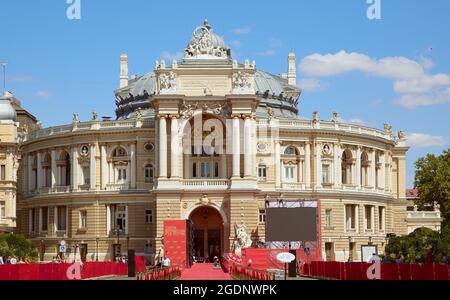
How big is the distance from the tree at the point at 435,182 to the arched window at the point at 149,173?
37.4 meters

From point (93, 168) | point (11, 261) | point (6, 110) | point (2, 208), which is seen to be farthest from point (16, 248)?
point (6, 110)

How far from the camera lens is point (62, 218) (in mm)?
128375

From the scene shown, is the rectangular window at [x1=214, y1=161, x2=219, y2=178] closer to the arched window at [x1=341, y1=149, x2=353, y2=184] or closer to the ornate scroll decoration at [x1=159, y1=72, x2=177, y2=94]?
the ornate scroll decoration at [x1=159, y1=72, x2=177, y2=94]

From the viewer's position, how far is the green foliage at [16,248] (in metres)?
89.1

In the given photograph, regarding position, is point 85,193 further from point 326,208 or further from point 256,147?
point 326,208

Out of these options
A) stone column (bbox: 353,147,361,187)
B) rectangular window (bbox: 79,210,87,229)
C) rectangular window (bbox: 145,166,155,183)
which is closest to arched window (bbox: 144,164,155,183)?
rectangular window (bbox: 145,166,155,183)

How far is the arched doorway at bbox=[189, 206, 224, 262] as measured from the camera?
12118 centimetres

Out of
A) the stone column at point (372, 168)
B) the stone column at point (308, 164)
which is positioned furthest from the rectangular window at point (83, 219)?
the stone column at point (372, 168)

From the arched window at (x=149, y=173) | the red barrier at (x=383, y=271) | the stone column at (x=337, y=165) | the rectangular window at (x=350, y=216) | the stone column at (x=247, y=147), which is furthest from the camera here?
the rectangular window at (x=350, y=216)

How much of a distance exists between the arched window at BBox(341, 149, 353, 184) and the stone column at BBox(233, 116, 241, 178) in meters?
19.1

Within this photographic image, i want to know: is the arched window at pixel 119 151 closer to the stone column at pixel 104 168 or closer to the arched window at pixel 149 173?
the stone column at pixel 104 168

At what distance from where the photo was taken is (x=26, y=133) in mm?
136625

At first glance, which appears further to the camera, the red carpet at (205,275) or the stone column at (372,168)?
the stone column at (372,168)
